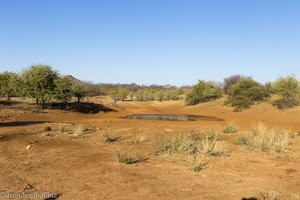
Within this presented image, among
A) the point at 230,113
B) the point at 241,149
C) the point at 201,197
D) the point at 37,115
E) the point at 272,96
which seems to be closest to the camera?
the point at 201,197

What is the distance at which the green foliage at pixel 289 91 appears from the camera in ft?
134

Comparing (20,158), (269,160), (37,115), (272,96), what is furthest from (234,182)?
(272,96)

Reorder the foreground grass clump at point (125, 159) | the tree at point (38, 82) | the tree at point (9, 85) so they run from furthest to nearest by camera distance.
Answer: the tree at point (9, 85), the tree at point (38, 82), the foreground grass clump at point (125, 159)

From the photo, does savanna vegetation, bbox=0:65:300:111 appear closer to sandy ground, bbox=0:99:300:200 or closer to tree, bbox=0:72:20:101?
tree, bbox=0:72:20:101

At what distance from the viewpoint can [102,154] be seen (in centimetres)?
1178

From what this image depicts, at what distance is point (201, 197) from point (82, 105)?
40610mm

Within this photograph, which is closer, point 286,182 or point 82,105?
point 286,182

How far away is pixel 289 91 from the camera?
40938 mm

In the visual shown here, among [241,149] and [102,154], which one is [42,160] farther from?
[241,149]

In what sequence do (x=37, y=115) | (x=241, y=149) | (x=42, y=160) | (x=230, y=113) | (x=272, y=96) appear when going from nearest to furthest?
(x=42, y=160), (x=241, y=149), (x=37, y=115), (x=230, y=113), (x=272, y=96)

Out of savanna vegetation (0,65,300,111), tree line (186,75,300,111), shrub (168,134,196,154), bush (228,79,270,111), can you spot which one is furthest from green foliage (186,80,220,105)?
shrub (168,134,196,154)

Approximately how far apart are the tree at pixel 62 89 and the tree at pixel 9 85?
4.31 metres

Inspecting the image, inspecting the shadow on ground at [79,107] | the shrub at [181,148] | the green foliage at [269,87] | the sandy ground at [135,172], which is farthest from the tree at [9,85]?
the green foliage at [269,87]

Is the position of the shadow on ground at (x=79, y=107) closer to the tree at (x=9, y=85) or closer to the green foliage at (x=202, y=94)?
the tree at (x=9, y=85)
